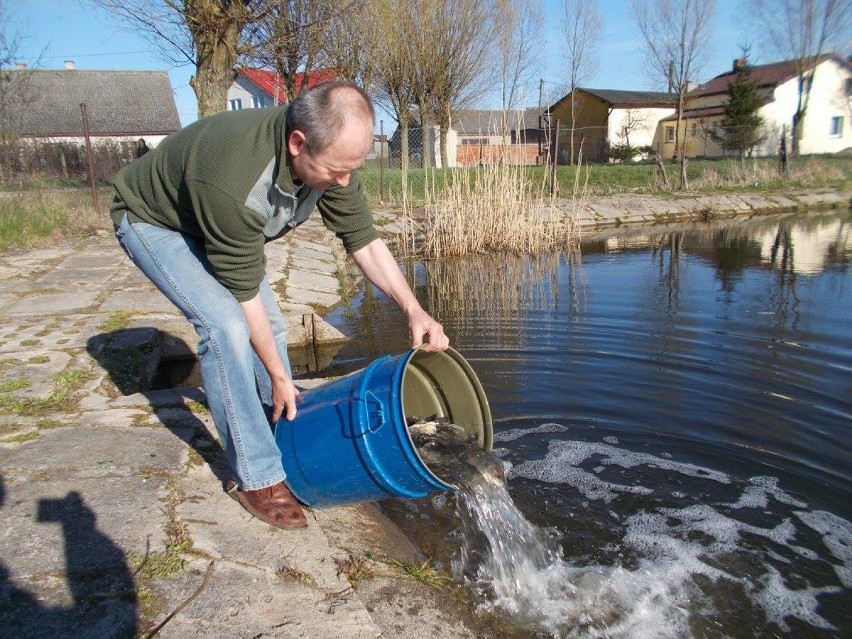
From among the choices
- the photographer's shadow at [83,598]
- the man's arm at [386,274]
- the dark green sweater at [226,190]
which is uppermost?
the dark green sweater at [226,190]

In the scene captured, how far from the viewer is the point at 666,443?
3.72 metres

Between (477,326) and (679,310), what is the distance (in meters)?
2.04

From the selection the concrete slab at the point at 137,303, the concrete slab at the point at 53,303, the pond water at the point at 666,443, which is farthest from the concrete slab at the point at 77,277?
the pond water at the point at 666,443

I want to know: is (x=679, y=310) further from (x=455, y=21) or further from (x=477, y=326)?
(x=455, y=21)

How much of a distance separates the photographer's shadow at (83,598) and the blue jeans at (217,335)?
502 millimetres

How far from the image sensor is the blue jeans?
226 centimetres

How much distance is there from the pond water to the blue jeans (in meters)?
0.87

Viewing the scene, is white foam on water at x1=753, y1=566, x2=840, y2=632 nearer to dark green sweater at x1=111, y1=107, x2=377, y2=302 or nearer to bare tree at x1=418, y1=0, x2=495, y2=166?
dark green sweater at x1=111, y1=107, x2=377, y2=302

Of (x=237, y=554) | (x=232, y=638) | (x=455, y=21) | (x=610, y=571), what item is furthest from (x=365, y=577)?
(x=455, y=21)

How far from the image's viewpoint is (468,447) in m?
2.57

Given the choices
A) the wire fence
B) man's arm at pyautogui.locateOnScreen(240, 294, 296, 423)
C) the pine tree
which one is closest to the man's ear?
man's arm at pyautogui.locateOnScreen(240, 294, 296, 423)

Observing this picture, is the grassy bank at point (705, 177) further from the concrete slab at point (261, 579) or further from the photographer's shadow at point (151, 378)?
the concrete slab at point (261, 579)

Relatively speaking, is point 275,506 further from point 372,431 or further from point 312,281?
point 312,281

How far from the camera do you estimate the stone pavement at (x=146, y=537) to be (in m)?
1.85
